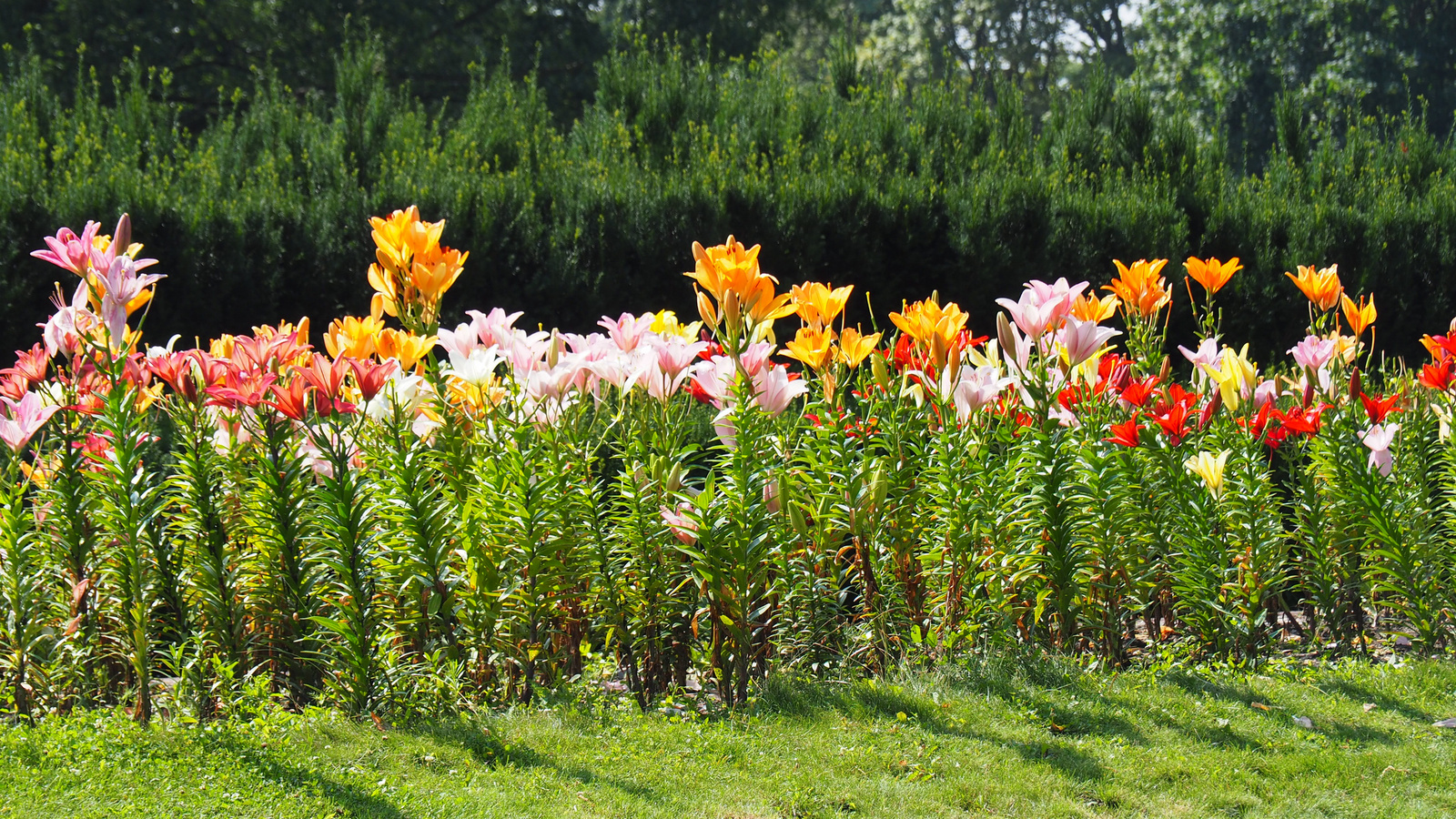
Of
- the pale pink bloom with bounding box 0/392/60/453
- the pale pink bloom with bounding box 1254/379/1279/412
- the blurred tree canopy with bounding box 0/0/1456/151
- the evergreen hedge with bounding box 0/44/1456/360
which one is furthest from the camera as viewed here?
the blurred tree canopy with bounding box 0/0/1456/151

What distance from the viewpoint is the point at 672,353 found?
2893 millimetres

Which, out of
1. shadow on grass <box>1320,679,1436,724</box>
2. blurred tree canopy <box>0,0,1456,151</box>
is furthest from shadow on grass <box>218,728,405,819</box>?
blurred tree canopy <box>0,0,1456,151</box>

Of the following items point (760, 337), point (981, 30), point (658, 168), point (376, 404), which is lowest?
point (376, 404)

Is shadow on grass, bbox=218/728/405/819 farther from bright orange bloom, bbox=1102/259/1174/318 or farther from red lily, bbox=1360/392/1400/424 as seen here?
red lily, bbox=1360/392/1400/424

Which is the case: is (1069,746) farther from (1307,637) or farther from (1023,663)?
(1307,637)

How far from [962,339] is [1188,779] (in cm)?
143

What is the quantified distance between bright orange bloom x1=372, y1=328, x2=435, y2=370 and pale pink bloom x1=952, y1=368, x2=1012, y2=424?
150cm

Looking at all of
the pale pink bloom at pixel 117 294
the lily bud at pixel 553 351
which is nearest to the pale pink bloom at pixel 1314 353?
the lily bud at pixel 553 351

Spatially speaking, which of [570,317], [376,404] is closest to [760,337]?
[376,404]

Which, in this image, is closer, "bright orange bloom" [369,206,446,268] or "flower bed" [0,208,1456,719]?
"flower bed" [0,208,1456,719]

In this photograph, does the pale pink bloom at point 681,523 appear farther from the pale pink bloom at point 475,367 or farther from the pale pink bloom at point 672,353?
the pale pink bloom at point 475,367

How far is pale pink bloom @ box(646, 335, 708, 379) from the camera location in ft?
9.48

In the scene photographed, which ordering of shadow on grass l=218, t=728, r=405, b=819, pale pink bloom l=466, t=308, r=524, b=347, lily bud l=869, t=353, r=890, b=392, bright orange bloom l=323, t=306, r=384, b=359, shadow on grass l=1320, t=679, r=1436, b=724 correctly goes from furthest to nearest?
1. lily bud l=869, t=353, r=890, b=392
2. pale pink bloom l=466, t=308, r=524, b=347
3. bright orange bloom l=323, t=306, r=384, b=359
4. shadow on grass l=1320, t=679, r=1436, b=724
5. shadow on grass l=218, t=728, r=405, b=819

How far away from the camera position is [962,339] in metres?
3.42
